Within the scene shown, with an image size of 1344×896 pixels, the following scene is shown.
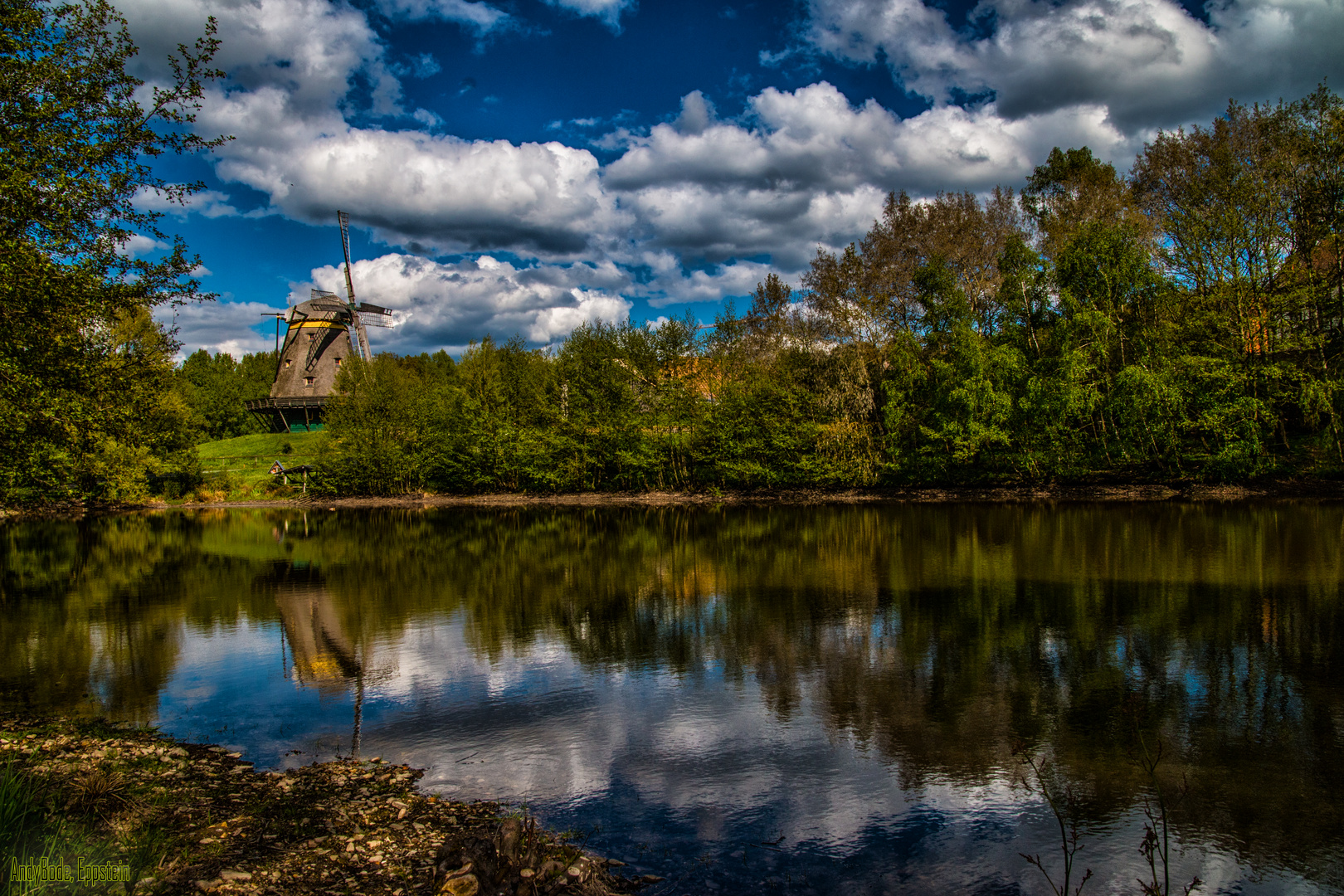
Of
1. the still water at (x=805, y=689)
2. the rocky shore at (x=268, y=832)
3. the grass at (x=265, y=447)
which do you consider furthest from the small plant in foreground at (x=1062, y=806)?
the grass at (x=265, y=447)

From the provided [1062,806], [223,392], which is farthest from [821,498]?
[223,392]

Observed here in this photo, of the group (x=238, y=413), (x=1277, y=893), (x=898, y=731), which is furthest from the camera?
(x=238, y=413)

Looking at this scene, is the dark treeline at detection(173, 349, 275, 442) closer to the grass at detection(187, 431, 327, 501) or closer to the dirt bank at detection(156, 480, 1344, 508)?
the grass at detection(187, 431, 327, 501)

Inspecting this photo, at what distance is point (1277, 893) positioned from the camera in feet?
18.7

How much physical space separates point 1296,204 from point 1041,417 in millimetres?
14562

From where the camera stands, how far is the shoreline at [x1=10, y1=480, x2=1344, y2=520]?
1383 inches

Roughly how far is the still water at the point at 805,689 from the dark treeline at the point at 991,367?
1468 cm

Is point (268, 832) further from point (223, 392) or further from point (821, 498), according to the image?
point (223, 392)

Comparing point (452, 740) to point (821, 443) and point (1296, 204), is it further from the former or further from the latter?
point (1296, 204)

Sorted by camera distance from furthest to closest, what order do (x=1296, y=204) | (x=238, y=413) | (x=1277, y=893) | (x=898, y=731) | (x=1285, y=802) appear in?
(x=238, y=413) < (x=1296, y=204) < (x=898, y=731) < (x=1285, y=802) < (x=1277, y=893)

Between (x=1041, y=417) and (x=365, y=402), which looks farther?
(x=365, y=402)

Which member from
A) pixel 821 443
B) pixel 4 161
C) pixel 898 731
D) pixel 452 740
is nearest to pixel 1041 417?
pixel 821 443

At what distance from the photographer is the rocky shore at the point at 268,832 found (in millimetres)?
5551

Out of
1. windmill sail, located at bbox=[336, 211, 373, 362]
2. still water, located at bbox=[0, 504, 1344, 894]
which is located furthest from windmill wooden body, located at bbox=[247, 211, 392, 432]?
still water, located at bbox=[0, 504, 1344, 894]
